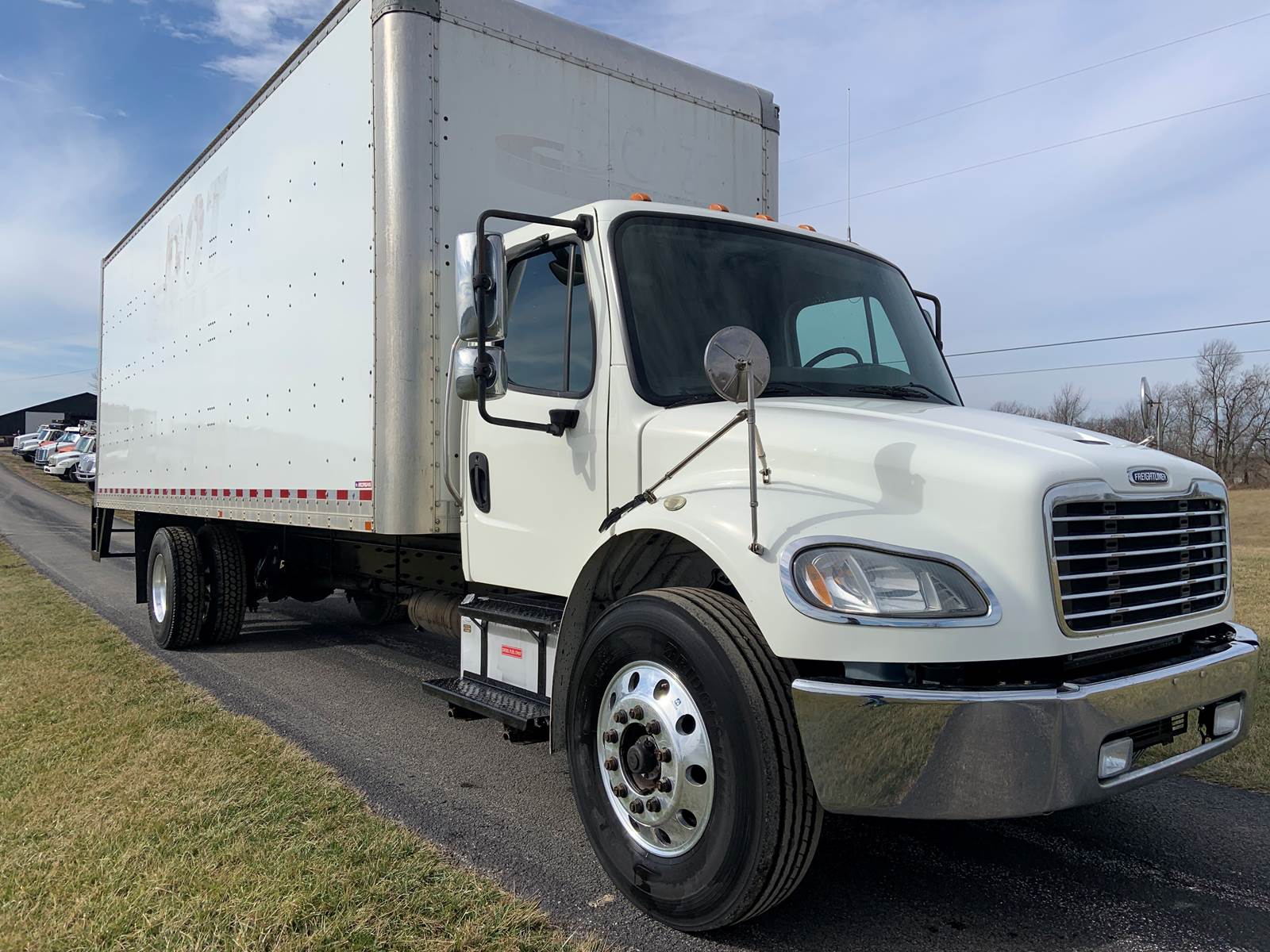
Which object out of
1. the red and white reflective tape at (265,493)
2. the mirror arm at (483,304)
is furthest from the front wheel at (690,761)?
the red and white reflective tape at (265,493)

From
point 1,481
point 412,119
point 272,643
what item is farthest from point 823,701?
point 1,481

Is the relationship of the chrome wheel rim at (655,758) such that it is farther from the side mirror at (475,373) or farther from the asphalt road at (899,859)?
the side mirror at (475,373)

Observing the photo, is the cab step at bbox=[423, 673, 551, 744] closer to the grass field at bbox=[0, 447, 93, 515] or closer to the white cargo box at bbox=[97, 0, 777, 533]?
the white cargo box at bbox=[97, 0, 777, 533]

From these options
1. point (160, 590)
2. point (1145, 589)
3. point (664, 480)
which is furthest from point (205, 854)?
point (160, 590)

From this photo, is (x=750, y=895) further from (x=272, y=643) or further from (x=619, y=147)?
(x=272, y=643)

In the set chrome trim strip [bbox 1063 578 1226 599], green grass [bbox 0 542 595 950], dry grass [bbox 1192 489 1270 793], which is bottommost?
green grass [bbox 0 542 595 950]

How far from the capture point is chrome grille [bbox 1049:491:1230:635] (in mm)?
2641

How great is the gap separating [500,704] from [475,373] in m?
1.46

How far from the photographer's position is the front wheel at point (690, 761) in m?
2.64

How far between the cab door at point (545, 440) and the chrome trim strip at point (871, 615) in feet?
3.78

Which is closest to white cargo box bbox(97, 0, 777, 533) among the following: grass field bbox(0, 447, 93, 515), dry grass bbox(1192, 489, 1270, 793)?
dry grass bbox(1192, 489, 1270, 793)

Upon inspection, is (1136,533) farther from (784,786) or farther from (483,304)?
(483,304)

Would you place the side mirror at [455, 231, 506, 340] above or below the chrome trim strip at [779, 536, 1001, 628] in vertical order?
above

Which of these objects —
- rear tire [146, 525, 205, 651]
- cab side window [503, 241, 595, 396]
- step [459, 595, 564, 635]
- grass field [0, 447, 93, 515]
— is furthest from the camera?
grass field [0, 447, 93, 515]
